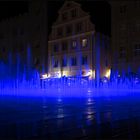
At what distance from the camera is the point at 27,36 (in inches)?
2330

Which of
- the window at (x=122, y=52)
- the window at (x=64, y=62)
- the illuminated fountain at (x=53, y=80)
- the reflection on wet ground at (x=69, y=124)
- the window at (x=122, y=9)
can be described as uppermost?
the window at (x=122, y=9)

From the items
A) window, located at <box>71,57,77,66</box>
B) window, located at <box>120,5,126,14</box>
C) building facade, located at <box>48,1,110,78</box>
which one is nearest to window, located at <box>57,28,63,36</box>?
building facade, located at <box>48,1,110,78</box>

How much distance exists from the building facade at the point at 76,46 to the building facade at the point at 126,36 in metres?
3.33

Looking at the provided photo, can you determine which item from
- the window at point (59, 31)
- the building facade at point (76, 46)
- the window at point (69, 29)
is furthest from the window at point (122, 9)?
the window at point (59, 31)

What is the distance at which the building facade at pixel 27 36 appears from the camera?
56719 mm

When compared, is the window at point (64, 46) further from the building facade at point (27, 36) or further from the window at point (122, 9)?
the window at point (122, 9)

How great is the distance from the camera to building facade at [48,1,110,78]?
4928cm

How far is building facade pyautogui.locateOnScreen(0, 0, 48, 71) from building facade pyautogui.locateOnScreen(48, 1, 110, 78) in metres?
1.78

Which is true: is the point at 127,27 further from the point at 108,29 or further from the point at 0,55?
the point at 0,55

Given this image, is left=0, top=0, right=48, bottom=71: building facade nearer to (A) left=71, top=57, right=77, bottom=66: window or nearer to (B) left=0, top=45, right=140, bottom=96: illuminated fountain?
(B) left=0, top=45, right=140, bottom=96: illuminated fountain

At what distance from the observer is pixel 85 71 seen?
49812 mm

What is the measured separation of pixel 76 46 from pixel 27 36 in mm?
11504

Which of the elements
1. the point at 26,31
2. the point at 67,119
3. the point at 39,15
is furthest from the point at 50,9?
the point at 67,119

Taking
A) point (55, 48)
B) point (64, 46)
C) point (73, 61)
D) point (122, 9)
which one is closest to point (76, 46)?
point (73, 61)
